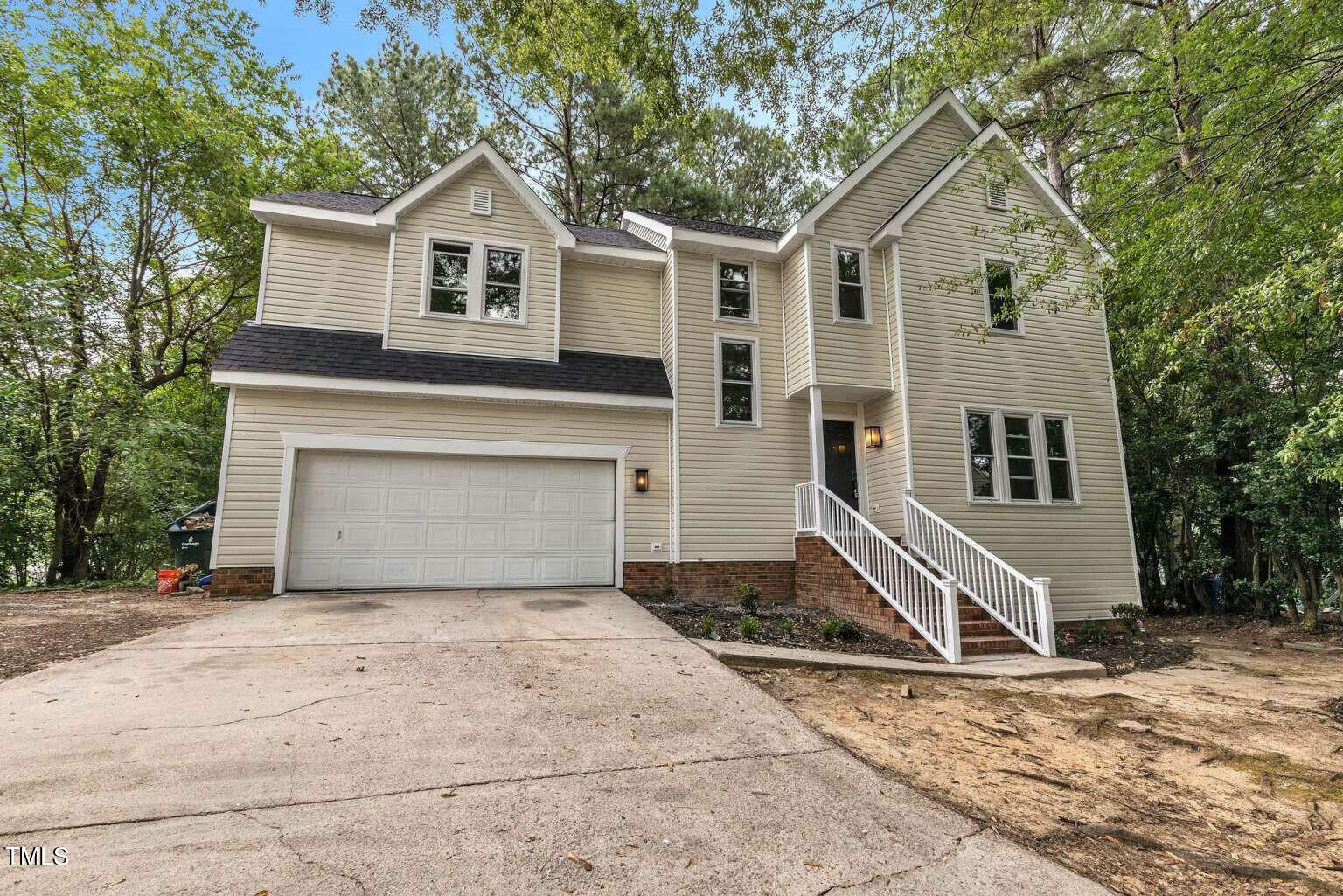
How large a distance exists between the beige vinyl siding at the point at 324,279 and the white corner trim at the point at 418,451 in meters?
2.06

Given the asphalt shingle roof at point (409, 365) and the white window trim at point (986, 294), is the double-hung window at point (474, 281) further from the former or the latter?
the white window trim at point (986, 294)

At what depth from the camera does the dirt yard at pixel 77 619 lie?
4949 millimetres

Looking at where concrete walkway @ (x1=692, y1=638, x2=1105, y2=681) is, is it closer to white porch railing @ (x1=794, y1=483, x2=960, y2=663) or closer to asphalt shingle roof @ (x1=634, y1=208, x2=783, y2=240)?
white porch railing @ (x1=794, y1=483, x2=960, y2=663)

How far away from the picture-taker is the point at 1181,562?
34.6 feet

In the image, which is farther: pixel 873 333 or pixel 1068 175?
pixel 1068 175

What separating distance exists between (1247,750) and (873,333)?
7063mm

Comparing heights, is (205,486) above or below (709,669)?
above

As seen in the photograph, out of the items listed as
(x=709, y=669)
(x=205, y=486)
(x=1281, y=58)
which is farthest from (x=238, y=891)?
(x=205, y=486)

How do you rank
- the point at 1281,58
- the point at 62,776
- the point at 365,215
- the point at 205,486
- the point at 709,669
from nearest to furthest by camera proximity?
the point at 62,776 → the point at 709,669 → the point at 1281,58 → the point at 365,215 → the point at 205,486

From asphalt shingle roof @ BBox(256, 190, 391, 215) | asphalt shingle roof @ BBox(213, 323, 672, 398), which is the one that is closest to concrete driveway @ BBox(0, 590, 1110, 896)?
asphalt shingle roof @ BBox(213, 323, 672, 398)

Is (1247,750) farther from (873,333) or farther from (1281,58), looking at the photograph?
(1281,58)

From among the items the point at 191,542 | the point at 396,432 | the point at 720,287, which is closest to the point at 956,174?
the point at 720,287

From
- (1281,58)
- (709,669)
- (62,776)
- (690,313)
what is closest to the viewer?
(62,776)

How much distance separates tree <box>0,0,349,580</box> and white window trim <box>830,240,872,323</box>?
11.5 meters
